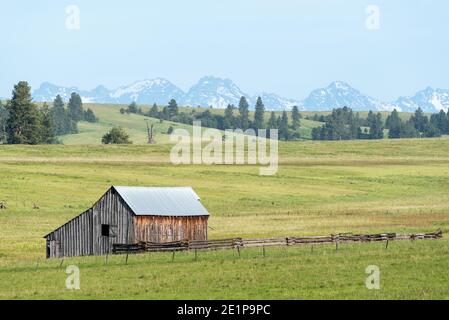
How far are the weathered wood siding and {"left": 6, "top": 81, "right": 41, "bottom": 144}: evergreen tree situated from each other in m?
109

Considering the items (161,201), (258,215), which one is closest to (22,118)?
(258,215)

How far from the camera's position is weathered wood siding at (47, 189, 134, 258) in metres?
61.0

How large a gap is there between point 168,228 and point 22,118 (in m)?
113

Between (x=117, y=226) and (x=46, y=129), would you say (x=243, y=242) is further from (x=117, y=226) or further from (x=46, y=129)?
(x=46, y=129)

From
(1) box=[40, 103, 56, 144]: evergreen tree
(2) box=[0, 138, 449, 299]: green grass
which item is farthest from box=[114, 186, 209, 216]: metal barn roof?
(1) box=[40, 103, 56, 144]: evergreen tree

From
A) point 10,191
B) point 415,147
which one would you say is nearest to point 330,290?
point 10,191

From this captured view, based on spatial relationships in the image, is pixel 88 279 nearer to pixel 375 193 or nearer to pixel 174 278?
pixel 174 278

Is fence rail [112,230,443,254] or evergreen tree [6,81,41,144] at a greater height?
evergreen tree [6,81,41,144]

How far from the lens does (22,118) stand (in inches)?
6708

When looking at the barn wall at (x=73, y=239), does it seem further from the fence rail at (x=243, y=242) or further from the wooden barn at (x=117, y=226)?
the fence rail at (x=243, y=242)

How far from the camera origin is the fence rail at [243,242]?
5531 centimetres

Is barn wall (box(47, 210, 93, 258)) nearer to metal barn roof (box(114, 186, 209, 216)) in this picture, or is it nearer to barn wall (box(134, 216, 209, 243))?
metal barn roof (box(114, 186, 209, 216))

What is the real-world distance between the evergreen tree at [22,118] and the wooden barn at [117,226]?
358 feet
